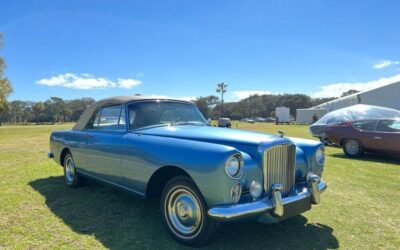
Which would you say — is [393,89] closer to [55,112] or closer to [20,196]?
[20,196]

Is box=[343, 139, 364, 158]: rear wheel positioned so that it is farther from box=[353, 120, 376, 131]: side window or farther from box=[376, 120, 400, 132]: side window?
box=[376, 120, 400, 132]: side window

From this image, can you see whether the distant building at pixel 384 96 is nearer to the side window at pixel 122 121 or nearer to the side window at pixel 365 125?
the side window at pixel 365 125

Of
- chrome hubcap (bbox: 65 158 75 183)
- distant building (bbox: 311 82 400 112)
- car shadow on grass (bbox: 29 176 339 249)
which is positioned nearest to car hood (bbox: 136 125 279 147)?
car shadow on grass (bbox: 29 176 339 249)

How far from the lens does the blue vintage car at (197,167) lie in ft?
10.5

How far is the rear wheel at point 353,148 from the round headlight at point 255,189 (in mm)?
8831

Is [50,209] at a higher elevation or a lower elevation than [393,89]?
lower

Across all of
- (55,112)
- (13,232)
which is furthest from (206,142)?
(55,112)

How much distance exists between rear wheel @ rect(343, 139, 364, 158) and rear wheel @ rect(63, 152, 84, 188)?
29.9ft

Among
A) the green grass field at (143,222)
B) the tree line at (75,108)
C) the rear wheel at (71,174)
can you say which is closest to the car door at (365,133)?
the green grass field at (143,222)

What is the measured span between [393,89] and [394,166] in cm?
2421

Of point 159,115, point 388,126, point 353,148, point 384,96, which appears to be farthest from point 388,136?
point 384,96

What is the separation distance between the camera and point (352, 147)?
433 inches

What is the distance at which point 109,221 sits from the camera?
4.34 m

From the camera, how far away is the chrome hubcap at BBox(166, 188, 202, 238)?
3.45 meters
